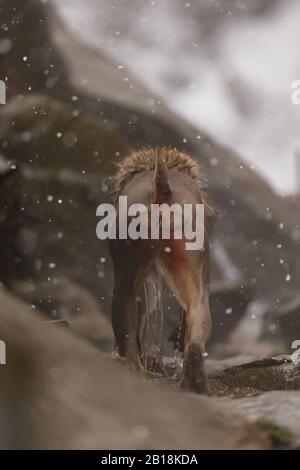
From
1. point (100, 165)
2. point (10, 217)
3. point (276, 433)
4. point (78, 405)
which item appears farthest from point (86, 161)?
point (78, 405)

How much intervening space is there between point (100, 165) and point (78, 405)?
7.33 ft

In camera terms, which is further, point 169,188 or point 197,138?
point 197,138

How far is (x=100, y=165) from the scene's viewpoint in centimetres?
338

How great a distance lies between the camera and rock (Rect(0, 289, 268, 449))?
3.97 feet

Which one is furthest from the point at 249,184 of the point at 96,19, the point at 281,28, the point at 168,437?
the point at 168,437

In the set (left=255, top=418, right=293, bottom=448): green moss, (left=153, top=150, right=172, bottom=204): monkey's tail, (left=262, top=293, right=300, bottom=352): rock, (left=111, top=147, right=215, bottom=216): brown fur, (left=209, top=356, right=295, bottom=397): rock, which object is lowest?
(left=255, top=418, right=293, bottom=448): green moss

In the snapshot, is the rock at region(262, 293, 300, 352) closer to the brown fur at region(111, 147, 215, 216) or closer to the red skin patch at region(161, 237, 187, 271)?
the brown fur at region(111, 147, 215, 216)

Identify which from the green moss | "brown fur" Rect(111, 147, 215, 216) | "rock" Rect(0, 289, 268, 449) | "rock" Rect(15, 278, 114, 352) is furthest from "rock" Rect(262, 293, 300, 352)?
"rock" Rect(0, 289, 268, 449)

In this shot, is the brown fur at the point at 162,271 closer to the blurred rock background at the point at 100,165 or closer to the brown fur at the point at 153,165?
the brown fur at the point at 153,165

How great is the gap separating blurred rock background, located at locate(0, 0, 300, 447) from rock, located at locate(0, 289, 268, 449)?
187 centimetres

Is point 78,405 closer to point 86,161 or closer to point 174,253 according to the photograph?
point 174,253

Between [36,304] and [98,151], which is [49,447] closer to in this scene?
[36,304]

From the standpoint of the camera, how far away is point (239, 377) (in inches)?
106

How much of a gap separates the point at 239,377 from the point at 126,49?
5.51 feet
